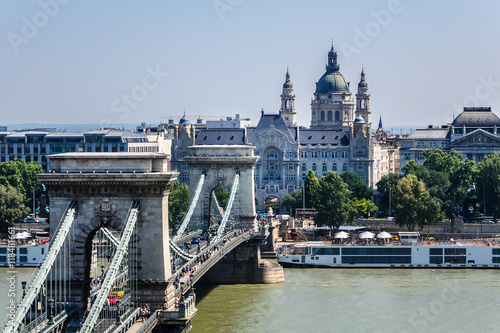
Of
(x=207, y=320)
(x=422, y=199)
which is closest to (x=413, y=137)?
(x=422, y=199)

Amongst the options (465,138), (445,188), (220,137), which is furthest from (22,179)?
(465,138)

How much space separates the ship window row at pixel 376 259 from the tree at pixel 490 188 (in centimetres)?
2240

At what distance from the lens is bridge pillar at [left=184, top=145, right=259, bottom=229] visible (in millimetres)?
→ 68875

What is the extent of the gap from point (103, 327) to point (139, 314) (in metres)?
2.74

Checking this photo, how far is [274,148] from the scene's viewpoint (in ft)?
392

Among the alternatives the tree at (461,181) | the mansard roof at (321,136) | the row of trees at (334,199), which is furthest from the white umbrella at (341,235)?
the mansard roof at (321,136)

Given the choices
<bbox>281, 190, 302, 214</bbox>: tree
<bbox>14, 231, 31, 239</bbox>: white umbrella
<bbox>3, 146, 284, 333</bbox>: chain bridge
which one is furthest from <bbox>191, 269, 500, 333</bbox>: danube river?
<bbox>281, 190, 302, 214</bbox>: tree

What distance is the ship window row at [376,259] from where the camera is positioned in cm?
7431

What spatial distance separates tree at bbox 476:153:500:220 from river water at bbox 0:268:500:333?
24.6 meters

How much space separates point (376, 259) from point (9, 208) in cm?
2953

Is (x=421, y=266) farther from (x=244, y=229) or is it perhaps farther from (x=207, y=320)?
(x=207, y=320)

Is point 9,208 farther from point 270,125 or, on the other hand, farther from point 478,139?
point 478,139

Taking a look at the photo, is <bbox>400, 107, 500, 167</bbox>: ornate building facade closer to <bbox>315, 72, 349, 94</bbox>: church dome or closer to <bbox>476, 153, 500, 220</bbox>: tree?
<bbox>315, 72, 349, 94</bbox>: church dome

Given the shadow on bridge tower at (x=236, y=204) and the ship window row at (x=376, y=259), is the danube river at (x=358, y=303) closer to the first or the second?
the shadow on bridge tower at (x=236, y=204)
